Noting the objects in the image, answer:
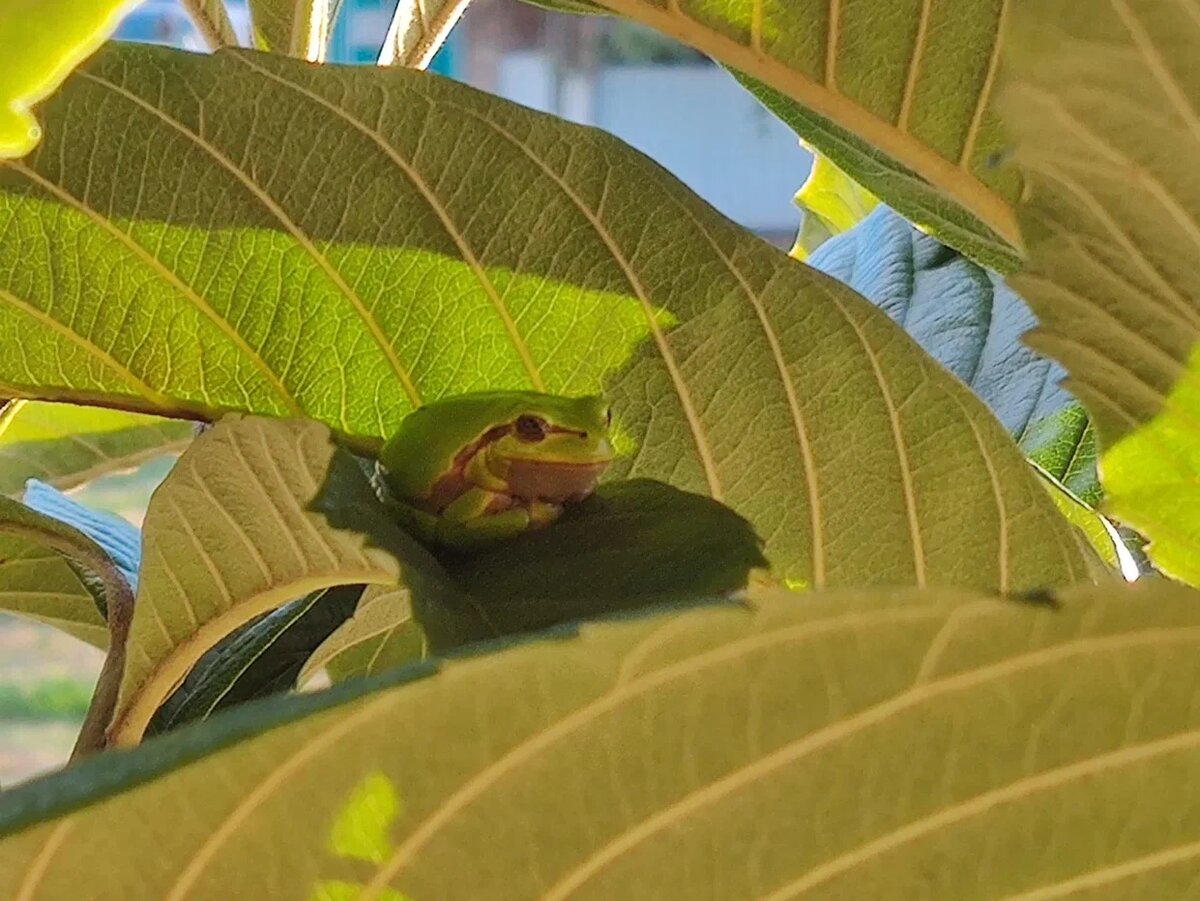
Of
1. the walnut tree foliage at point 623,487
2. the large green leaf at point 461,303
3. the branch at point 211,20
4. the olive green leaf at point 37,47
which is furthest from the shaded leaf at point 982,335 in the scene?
the olive green leaf at point 37,47

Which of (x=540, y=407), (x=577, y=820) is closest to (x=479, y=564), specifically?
(x=540, y=407)

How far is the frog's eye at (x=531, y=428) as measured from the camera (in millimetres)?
364

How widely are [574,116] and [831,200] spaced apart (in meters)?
1.18

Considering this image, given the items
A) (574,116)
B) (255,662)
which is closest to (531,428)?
(255,662)

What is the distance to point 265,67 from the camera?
1.01ft

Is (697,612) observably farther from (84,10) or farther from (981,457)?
(981,457)

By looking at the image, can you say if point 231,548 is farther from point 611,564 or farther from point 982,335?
point 982,335

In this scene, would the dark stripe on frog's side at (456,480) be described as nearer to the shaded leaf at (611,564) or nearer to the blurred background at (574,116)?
the shaded leaf at (611,564)

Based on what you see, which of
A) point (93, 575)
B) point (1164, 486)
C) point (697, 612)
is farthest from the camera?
point (93, 575)

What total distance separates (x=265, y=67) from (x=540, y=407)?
4.5 inches

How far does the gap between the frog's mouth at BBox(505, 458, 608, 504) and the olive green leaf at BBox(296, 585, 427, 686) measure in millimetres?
53

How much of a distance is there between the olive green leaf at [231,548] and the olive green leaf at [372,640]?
0.03m

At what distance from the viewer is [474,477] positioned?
416mm

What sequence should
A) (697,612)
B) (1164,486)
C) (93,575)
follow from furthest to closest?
(93,575) < (1164,486) < (697,612)
